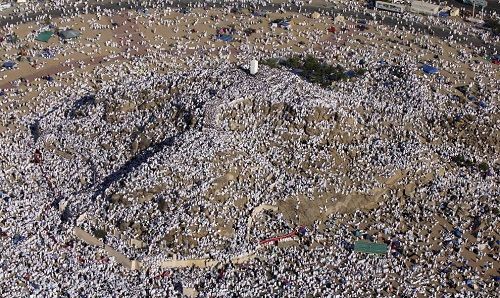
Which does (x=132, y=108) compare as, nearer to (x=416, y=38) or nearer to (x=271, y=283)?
(x=271, y=283)

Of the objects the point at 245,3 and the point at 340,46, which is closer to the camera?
the point at 340,46

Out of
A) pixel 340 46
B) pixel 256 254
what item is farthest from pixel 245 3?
pixel 256 254

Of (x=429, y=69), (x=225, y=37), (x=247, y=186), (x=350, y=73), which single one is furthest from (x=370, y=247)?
(x=225, y=37)

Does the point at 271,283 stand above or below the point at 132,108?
below

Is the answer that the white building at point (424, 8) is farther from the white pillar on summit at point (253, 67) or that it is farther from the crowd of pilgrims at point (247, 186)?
the white pillar on summit at point (253, 67)

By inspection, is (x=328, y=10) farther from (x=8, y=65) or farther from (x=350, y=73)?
(x=8, y=65)

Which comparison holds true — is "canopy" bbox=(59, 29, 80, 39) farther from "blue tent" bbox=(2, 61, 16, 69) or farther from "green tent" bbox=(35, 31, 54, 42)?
"blue tent" bbox=(2, 61, 16, 69)

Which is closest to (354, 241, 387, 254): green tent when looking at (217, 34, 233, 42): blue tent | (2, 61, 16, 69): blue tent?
(217, 34, 233, 42): blue tent
